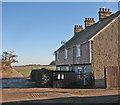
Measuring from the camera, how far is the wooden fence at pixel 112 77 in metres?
14.6

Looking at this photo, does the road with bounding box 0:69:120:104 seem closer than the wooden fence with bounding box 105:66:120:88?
Yes

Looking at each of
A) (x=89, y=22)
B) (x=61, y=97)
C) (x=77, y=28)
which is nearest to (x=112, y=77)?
(x=61, y=97)

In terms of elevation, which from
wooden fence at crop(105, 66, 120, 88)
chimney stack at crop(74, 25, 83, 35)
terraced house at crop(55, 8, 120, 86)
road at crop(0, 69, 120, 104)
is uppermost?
chimney stack at crop(74, 25, 83, 35)

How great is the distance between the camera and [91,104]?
30.0ft

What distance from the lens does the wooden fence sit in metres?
14.6

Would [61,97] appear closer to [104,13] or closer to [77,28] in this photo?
[104,13]

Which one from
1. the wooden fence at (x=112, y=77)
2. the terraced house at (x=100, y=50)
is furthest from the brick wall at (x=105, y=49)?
the wooden fence at (x=112, y=77)

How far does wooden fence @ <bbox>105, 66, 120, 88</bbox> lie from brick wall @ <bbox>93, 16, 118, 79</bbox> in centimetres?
327

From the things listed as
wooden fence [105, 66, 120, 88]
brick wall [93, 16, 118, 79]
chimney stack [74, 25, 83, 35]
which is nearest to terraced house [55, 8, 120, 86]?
A: brick wall [93, 16, 118, 79]

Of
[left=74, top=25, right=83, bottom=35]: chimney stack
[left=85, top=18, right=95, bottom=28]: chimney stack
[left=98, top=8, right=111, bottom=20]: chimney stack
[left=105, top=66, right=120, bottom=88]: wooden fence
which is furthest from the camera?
[left=74, top=25, right=83, bottom=35]: chimney stack

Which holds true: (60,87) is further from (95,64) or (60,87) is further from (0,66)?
(0,66)

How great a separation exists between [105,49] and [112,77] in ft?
16.5

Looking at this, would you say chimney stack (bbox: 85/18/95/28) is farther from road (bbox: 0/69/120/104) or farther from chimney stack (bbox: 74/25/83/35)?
road (bbox: 0/69/120/104)

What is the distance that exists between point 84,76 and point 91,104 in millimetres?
9137
